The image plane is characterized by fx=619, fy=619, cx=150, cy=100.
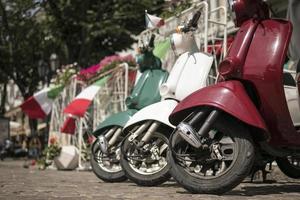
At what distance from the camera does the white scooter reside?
23.6ft

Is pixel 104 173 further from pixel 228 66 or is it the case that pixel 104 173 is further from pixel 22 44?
pixel 22 44

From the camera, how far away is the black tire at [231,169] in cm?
555

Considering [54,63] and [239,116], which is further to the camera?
[54,63]

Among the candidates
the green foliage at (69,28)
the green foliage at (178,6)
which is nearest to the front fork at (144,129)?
the green foliage at (178,6)

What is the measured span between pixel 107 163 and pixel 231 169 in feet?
11.2

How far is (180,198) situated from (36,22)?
23107 mm

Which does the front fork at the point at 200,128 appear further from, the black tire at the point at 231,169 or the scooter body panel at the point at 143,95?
the scooter body panel at the point at 143,95

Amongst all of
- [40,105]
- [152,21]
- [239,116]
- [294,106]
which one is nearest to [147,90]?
[152,21]

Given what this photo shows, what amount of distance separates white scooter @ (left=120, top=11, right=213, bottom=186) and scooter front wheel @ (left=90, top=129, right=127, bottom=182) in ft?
3.56

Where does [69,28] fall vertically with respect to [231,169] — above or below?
above

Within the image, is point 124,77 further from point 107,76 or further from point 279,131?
point 279,131

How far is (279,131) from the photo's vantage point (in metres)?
5.77

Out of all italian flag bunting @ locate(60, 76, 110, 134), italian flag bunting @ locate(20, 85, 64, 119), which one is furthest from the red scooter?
italian flag bunting @ locate(20, 85, 64, 119)

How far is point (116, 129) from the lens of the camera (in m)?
8.68
